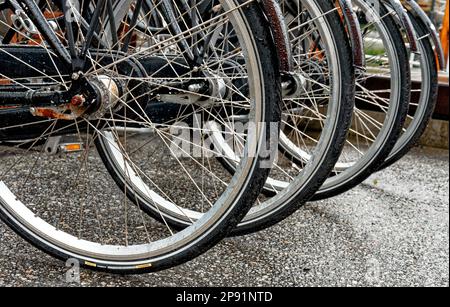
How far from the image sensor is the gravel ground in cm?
239

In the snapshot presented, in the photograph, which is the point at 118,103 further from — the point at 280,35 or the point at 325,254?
the point at 325,254

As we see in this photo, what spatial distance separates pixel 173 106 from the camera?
2764mm

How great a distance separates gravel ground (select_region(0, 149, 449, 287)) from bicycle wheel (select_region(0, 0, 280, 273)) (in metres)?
0.15

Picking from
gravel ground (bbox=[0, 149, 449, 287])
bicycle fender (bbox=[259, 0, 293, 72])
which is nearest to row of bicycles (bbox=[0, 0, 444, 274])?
bicycle fender (bbox=[259, 0, 293, 72])

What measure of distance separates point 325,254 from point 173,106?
0.87m

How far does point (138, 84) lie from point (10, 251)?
839 mm

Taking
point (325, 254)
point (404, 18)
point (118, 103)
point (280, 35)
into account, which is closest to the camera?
point (280, 35)

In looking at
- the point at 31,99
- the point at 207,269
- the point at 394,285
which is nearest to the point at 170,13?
the point at 31,99

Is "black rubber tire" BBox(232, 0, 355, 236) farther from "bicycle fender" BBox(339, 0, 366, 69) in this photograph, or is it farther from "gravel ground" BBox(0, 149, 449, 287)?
"gravel ground" BBox(0, 149, 449, 287)

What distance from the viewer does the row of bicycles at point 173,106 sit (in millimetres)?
1966

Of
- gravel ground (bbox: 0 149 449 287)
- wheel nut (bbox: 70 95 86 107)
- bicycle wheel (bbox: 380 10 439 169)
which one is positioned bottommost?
gravel ground (bbox: 0 149 449 287)

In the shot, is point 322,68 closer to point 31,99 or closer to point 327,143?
point 327,143

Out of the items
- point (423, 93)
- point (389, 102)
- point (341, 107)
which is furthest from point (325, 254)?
point (423, 93)
